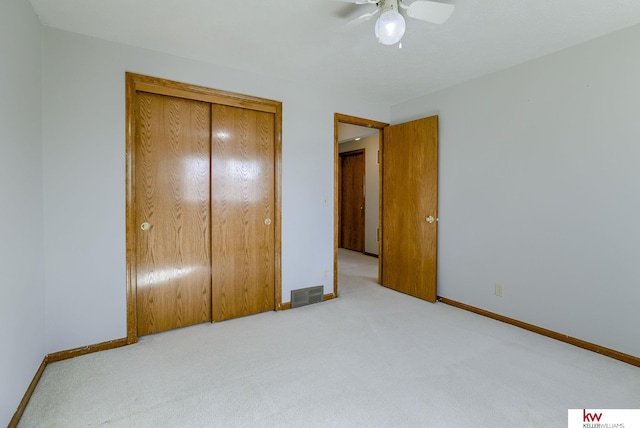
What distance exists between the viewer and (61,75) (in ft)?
7.27

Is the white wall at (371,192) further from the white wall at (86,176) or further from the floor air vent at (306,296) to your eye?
the white wall at (86,176)

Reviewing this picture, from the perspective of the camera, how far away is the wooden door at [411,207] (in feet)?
11.6

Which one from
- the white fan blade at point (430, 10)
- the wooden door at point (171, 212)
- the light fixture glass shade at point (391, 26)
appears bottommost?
the wooden door at point (171, 212)

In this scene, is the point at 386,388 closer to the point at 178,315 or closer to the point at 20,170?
the point at 178,315

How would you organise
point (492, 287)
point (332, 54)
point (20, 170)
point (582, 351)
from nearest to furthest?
point (20, 170) → point (582, 351) → point (332, 54) → point (492, 287)

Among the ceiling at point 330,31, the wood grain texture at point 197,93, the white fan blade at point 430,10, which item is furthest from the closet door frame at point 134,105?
the white fan blade at point 430,10

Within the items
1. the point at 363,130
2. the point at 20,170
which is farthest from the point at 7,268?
the point at 363,130

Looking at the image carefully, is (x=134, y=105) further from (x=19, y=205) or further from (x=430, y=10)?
(x=430, y=10)

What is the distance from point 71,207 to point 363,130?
437 centimetres

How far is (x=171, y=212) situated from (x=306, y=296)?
1.61m

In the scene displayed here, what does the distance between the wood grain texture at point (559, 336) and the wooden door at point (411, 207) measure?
0.42 metres

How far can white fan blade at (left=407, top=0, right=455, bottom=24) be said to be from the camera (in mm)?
1654

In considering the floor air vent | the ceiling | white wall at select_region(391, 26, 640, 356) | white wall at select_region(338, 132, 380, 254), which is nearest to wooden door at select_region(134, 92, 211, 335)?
the ceiling

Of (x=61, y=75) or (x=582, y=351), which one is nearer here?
(x=61, y=75)
